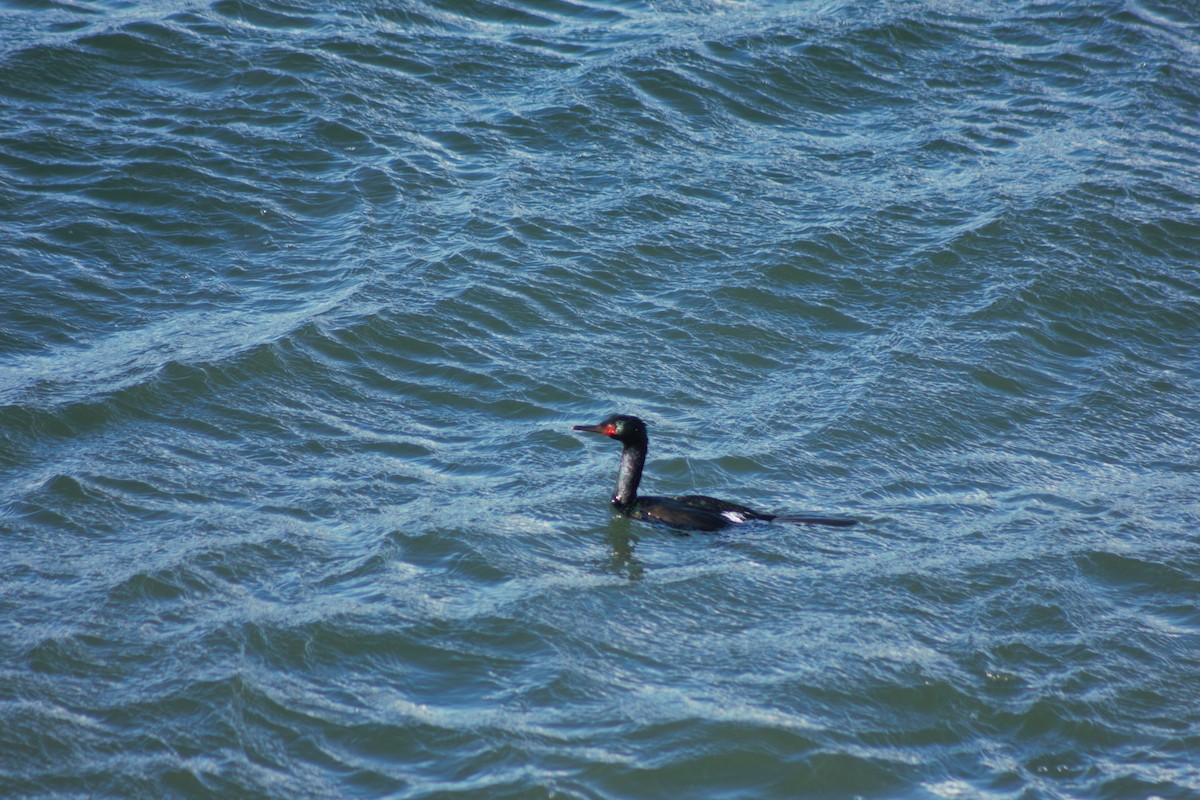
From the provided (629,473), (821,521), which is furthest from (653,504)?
(821,521)

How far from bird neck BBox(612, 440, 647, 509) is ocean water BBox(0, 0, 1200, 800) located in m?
0.16

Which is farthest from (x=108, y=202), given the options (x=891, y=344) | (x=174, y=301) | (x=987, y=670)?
(x=987, y=670)

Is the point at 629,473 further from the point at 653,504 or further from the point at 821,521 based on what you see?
the point at 821,521

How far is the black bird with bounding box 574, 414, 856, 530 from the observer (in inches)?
289

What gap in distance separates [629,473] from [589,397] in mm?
1182

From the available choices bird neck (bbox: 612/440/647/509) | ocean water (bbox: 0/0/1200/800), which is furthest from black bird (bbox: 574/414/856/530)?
ocean water (bbox: 0/0/1200/800)

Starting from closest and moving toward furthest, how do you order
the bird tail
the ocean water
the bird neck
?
the ocean water
the bird tail
the bird neck

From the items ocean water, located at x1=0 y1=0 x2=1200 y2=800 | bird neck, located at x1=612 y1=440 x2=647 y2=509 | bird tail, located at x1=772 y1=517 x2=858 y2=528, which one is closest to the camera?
ocean water, located at x1=0 y1=0 x2=1200 y2=800

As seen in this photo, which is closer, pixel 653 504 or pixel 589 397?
pixel 653 504

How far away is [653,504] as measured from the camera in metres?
7.54

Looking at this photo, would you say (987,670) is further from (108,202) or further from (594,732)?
(108,202)

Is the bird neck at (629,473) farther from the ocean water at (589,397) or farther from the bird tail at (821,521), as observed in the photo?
the bird tail at (821,521)

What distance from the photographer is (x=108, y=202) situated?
34.6 ft

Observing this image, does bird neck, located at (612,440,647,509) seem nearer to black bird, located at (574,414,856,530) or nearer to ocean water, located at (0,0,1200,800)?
black bird, located at (574,414,856,530)
